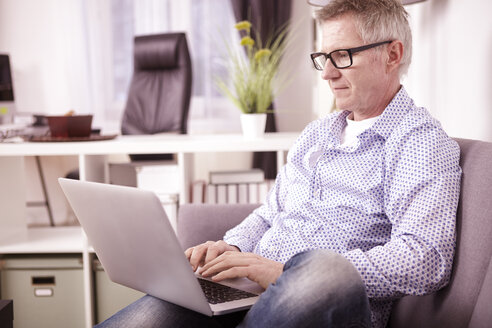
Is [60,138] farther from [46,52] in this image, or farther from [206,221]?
[46,52]

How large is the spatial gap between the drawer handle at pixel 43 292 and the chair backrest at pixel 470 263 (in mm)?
1461

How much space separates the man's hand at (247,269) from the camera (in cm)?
103

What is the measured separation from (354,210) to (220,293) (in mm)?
352

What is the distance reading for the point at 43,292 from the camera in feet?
6.75

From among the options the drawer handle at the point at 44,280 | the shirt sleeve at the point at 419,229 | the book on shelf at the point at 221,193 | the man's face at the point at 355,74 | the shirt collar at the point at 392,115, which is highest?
the man's face at the point at 355,74

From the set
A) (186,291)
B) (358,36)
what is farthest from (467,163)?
(186,291)

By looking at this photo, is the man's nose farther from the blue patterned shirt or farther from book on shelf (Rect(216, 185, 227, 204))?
book on shelf (Rect(216, 185, 227, 204))

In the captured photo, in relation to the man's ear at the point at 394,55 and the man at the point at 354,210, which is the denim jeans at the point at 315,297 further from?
the man's ear at the point at 394,55

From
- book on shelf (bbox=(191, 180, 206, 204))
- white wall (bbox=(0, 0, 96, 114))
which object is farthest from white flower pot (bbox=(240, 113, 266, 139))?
white wall (bbox=(0, 0, 96, 114))

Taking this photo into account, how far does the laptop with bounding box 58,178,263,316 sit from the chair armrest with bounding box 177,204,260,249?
0.41 metres

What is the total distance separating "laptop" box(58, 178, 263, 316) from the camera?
91 centimetres

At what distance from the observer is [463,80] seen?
1.40 m

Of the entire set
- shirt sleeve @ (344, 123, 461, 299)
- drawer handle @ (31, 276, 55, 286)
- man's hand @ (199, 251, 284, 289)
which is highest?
shirt sleeve @ (344, 123, 461, 299)

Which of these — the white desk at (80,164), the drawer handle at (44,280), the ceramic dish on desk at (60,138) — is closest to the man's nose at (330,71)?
the white desk at (80,164)
